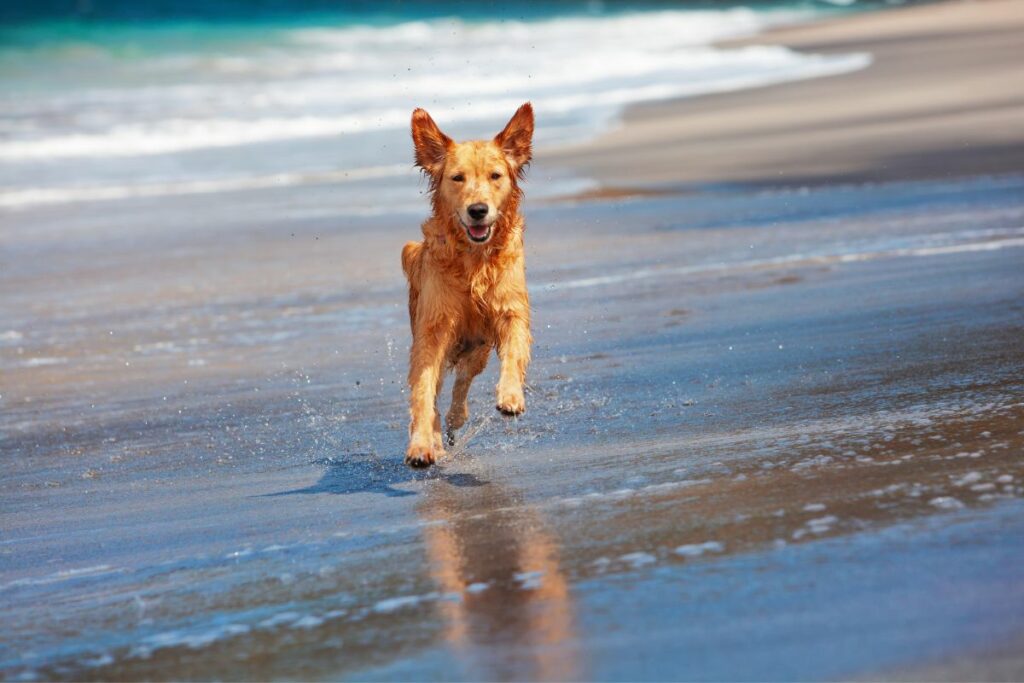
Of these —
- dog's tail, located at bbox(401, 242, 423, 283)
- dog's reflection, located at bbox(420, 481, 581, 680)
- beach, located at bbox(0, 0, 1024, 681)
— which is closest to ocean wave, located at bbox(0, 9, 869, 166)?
beach, located at bbox(0, 0, 1024, 681)

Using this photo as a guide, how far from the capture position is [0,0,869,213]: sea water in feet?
54.9

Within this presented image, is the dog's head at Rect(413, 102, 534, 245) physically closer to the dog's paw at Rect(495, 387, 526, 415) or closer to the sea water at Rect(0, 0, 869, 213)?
the dog's paw at Rect(495, 387, 526, 415)

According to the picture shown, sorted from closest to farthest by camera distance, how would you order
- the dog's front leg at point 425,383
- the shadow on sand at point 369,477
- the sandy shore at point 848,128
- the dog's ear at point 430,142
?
the shadow on sand at point 369,477 < the dog's front leg at point 425,383 < the dog's ear at point 430,142 < the sandy shore at point 848,128

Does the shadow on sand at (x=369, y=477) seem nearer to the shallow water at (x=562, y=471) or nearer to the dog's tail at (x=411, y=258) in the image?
the shallow water at (x=562, y=471)

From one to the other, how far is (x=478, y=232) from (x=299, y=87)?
24755 millimetres

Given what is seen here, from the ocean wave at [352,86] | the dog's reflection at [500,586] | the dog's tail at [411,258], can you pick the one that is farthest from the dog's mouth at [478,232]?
the ocean wave at [352,86]

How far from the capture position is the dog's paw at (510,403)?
16.8ft

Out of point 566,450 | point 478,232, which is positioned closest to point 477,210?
point 478,232

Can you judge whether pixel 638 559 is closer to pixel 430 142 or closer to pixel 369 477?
pixel 369 477

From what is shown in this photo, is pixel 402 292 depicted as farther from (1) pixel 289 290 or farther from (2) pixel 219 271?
(2) pixel 219 271

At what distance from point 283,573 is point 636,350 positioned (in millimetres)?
3147

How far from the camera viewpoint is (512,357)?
5480 mm

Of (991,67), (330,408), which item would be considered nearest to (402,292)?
(330,408)

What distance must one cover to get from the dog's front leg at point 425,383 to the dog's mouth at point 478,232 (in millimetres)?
358
